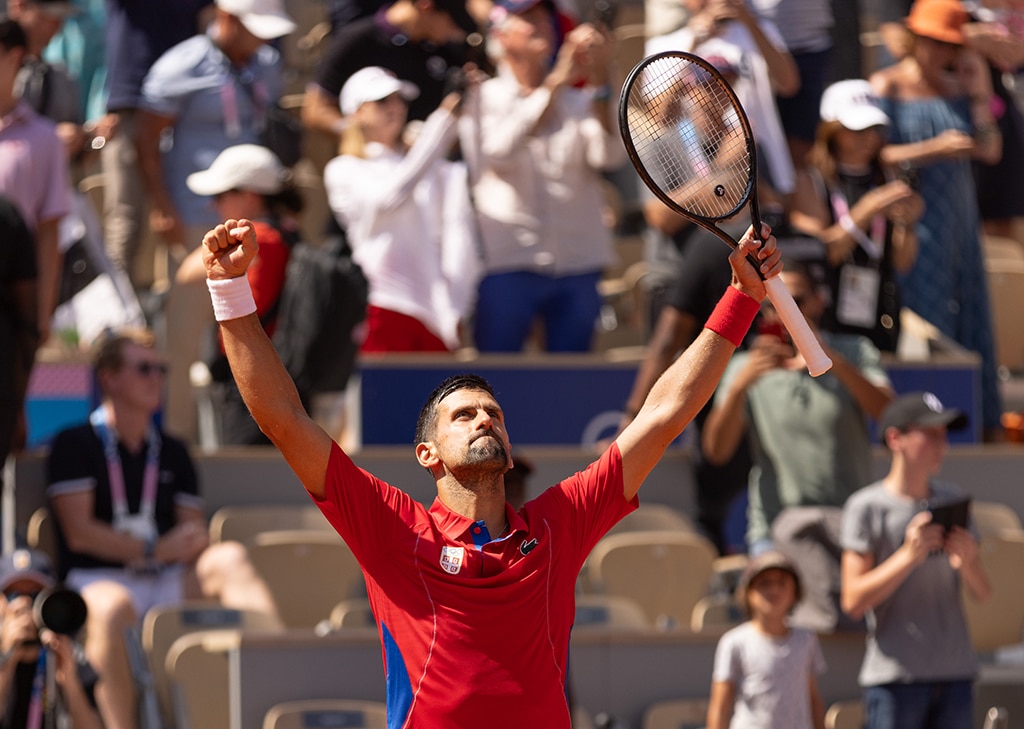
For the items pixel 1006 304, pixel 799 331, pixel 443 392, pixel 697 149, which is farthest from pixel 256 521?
pixel 1006 304

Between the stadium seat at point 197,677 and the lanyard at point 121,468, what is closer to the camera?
the stadium seat at point 197,677

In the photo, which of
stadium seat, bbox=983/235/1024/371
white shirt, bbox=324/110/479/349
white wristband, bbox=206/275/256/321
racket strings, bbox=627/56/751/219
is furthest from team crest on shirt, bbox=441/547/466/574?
stadium seat, bbox=983/235/1024/371

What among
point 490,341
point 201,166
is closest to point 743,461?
point 490,341

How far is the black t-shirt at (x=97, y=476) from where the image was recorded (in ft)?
24.6

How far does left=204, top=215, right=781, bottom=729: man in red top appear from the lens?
4.30 metres

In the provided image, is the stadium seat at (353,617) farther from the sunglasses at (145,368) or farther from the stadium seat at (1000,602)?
the stadium seat at (1000,602)

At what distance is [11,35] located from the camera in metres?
7.87

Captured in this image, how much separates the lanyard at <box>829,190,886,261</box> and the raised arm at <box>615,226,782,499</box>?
464 centimetres

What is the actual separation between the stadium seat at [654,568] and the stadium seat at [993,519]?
4.82ft

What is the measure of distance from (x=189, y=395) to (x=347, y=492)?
199 inches

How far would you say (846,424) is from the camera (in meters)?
7.75

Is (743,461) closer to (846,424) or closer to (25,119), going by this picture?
(846,424)

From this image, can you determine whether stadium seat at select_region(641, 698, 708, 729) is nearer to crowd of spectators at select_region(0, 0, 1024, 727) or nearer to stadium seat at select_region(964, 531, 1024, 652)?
crowd of spectators at select_region(0, 0, 1024, 727)

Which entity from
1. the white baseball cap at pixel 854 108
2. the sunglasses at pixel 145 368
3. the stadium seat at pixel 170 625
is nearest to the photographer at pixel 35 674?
the stadium seat at pixel 170 625
